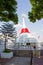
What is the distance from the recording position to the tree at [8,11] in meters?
12.2

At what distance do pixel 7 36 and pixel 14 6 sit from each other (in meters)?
12.3

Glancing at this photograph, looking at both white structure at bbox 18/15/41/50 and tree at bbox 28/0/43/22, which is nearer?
tree at bbox 28/0/43/22

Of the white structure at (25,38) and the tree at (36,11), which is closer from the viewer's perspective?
the tree at (36,11)

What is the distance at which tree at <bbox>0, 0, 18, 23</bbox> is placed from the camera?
40.0ft

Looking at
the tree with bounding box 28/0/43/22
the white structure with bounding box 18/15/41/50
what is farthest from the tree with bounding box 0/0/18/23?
the white structure with bounding box 18/15/41/50

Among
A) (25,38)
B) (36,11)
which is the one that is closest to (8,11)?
(36,11)

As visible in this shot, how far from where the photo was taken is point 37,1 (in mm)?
11781

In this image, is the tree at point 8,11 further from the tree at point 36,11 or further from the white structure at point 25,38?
the white structure at point 25,38

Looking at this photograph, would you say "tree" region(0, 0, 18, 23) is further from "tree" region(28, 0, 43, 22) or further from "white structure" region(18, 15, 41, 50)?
"white structure" region(18, 15, 41, 50)

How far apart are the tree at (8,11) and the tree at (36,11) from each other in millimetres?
1007

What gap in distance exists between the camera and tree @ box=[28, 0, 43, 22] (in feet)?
38.8

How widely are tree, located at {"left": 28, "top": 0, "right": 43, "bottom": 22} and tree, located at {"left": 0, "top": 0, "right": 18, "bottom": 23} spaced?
1.01m

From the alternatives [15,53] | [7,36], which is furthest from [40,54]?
[7,36]

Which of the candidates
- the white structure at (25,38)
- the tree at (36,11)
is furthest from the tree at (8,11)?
the white structure at (25,38)
